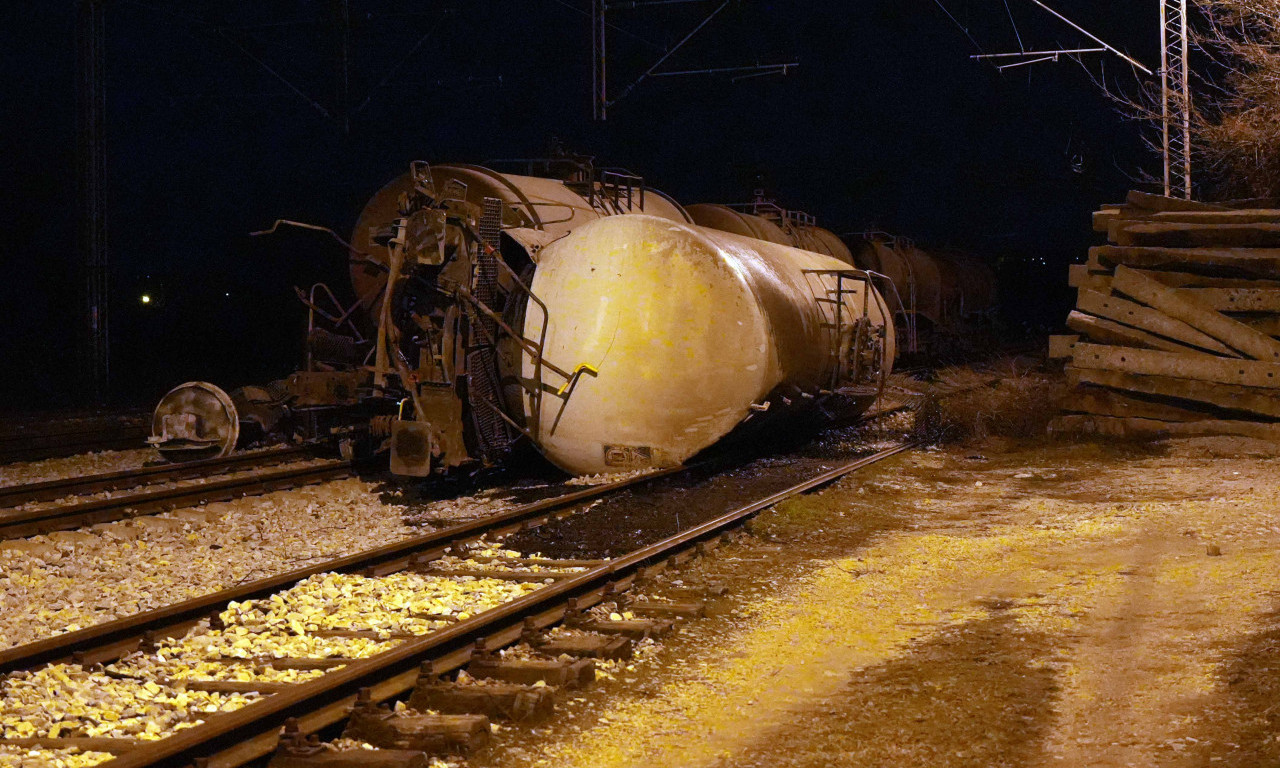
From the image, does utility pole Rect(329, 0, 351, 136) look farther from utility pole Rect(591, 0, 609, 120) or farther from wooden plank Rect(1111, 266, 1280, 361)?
wooden plank Rect(1111, 266, 1280, 361)

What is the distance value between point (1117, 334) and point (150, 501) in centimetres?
1142

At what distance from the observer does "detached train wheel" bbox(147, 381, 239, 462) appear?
13.0 m

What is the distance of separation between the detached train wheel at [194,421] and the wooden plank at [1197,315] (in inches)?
434

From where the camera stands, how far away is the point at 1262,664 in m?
5.39

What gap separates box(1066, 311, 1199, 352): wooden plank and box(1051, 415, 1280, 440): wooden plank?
938mm

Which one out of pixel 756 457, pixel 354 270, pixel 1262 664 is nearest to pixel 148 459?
pixel 354 270

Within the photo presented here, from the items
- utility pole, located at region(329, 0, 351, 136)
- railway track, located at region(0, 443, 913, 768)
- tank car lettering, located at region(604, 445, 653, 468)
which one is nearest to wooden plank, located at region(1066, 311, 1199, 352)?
tank car lettering, located at region(604, 445, 653, 468)

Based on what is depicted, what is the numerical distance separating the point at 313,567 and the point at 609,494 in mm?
3582

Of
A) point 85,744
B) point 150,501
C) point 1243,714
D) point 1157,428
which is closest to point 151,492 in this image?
point 150,501

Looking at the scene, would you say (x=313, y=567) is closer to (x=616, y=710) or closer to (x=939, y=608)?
(x=616, y=710)

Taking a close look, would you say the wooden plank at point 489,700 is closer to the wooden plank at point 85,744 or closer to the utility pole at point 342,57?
the wooden plank at point 85,744

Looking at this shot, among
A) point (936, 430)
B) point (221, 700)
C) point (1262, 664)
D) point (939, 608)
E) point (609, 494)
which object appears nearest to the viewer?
point (221, 700)

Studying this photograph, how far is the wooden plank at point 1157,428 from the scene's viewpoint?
44.9ft

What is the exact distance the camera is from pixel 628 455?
36.6 ft
